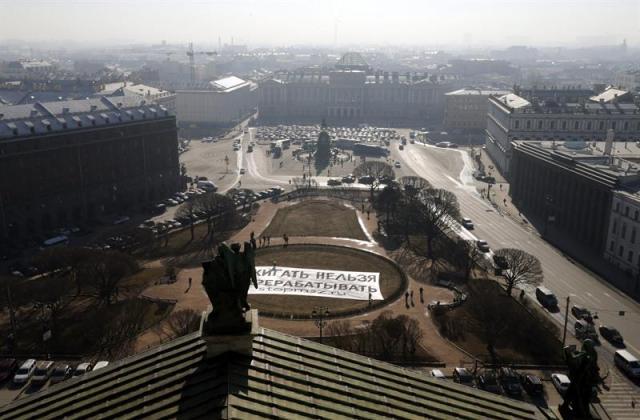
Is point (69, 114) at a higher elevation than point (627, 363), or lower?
higher

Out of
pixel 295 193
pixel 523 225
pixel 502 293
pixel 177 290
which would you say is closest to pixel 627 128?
pixel 523 225

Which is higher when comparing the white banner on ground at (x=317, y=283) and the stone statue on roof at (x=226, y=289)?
the stone statue on roof at (x=226, y=289)

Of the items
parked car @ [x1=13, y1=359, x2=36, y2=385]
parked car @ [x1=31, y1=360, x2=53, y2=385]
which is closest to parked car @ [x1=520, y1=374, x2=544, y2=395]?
parked car @ [x1=31, y1=360, x2=53, y2=385]

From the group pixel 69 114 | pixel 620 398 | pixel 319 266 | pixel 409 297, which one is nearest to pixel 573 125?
pixel 319 266

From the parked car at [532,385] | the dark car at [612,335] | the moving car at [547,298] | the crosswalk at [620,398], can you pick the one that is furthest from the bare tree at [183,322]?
the dark car at [612,335]

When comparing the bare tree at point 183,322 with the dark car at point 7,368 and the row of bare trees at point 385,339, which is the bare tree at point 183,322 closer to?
the row of bare trees at point 385,339

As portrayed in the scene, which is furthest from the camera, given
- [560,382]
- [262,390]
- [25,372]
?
[25,372]

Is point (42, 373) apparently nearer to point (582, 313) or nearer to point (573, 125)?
point (582, 313)
